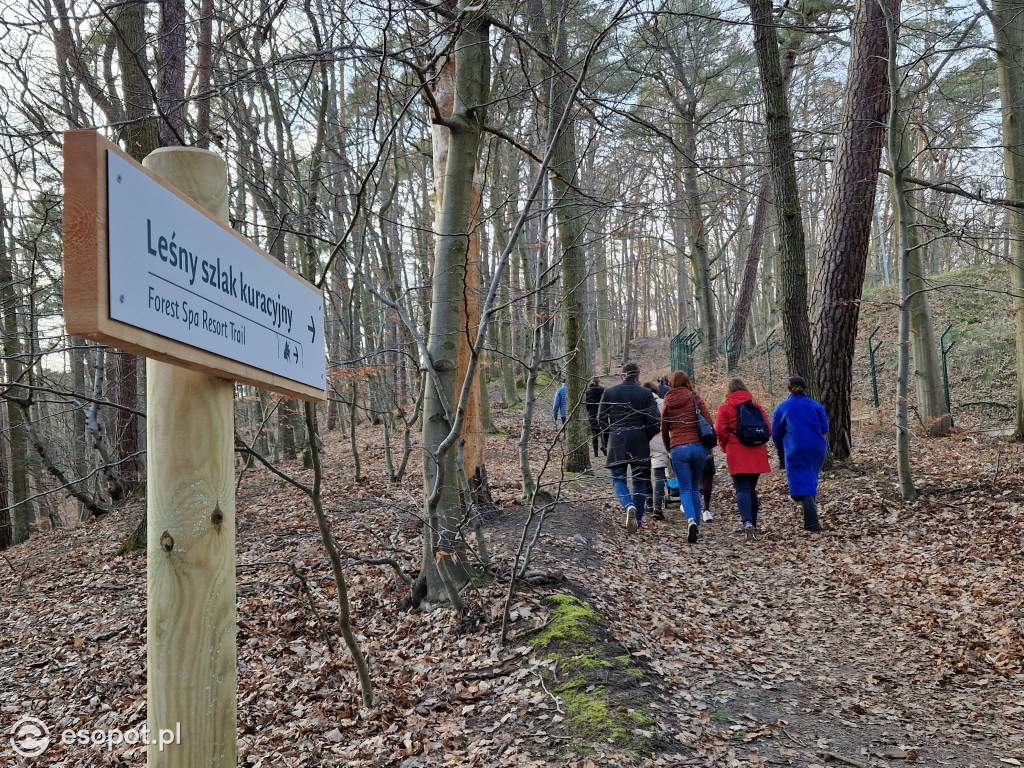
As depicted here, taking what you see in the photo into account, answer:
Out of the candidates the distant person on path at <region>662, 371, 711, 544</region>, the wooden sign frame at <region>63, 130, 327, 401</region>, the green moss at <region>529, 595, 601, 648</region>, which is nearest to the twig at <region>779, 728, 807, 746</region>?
the green moss at <region>529, 595, 601, 648</region>

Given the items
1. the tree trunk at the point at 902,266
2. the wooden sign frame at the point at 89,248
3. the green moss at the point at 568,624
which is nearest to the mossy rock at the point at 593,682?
the green moss at the point at 568,624

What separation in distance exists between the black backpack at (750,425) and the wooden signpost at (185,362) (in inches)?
279

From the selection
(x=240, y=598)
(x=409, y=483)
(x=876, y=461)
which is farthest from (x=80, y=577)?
(x=876, y=461)

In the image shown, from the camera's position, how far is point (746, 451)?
8.10 m

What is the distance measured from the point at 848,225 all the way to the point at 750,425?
3.54 meters

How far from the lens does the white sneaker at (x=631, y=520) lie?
8.11m

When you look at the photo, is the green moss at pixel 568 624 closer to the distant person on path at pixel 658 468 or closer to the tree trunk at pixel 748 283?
the distant person on path at pixel 658 468

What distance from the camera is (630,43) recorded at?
6.86 metres

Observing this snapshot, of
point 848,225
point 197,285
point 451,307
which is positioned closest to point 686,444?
point 848,225

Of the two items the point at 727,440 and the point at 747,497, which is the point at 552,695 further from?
the point at 727,440

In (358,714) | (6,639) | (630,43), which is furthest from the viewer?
(630,43)

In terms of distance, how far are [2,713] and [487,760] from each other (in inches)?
141

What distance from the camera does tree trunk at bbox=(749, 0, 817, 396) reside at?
9406mm

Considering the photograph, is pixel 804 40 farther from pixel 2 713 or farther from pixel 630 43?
pixel 2 713
